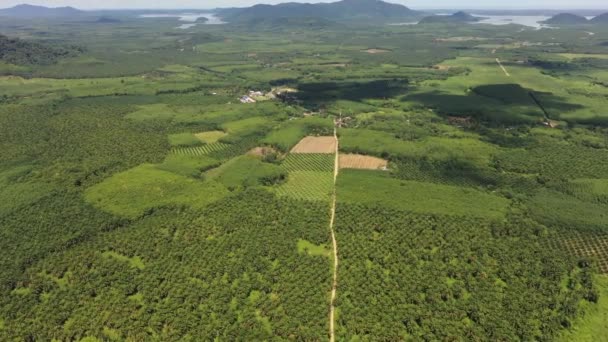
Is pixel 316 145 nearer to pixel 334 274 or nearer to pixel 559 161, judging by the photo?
pixel 334 274

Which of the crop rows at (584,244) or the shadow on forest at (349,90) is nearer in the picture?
the crop rows at (584,244)

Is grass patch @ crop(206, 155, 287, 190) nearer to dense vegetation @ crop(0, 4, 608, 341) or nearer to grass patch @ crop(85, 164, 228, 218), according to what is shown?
dense vegetation @ crop(0, 4, 608, 341)

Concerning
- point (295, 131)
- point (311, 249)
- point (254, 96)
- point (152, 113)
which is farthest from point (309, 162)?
point (254, 96)

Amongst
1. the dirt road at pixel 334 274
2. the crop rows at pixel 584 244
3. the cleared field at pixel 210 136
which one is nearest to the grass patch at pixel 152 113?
the cleared field at pixel 210 136

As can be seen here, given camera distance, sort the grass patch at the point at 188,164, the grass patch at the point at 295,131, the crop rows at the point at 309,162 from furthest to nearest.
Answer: the grass patch at the point at 295,131, the crop rows at the point at 309,162, the grass patch at the point at 188,164

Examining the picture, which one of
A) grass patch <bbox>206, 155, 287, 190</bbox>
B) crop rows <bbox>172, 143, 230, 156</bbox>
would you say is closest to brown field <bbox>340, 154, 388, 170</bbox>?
grass patch <bbox>206, 155, 287, 190</bbox>

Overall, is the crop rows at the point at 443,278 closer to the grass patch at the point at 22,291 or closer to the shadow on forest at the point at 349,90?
the grass patch at the point at 22,291
